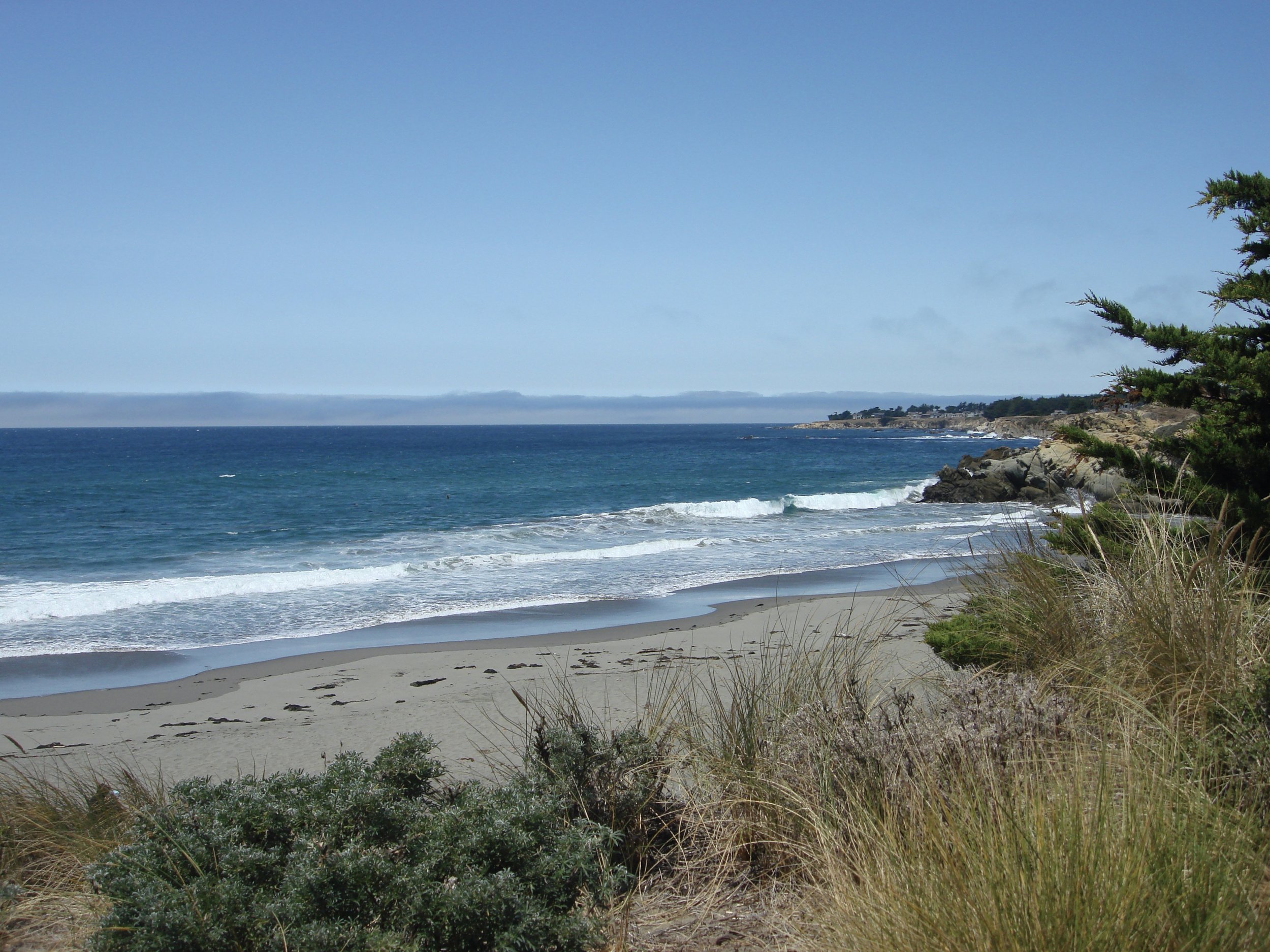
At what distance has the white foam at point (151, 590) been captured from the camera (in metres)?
16.1

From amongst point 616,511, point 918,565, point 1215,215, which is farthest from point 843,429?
point 1215,215

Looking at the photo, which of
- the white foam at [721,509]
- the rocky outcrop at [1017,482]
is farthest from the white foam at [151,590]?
the rocky outcrop at [1017,482]

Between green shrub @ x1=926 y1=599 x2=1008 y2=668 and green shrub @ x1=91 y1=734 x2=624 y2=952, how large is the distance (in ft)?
10.2

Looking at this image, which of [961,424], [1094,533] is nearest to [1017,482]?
[1094,533]

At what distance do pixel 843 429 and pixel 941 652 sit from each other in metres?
180

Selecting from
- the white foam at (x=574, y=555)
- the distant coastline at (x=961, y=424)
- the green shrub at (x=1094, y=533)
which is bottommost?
the white foam at (x=574, y=555)

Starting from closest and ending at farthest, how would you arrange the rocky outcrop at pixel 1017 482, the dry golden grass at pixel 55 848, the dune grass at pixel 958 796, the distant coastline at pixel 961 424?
the dune grass at pixel 958 796 → the dry golden grass at pixel 55 848 → the rocky outcrop at pixel 1017 482 → the distant coastline at pixel 961 424

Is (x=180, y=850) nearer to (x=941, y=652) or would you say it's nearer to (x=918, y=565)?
(x=941, y=652)

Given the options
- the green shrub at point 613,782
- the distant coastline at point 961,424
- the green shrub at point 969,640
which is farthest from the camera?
the distant coastline at point 961,424

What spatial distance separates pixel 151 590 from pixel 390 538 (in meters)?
9.42

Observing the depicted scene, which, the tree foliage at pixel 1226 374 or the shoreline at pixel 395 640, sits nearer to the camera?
the tree foliage at pixel 1226 374

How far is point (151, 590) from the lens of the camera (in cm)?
1764

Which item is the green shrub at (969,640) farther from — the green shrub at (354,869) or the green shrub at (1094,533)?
the green shrub at (354,869)

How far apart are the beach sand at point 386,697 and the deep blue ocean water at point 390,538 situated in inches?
106
